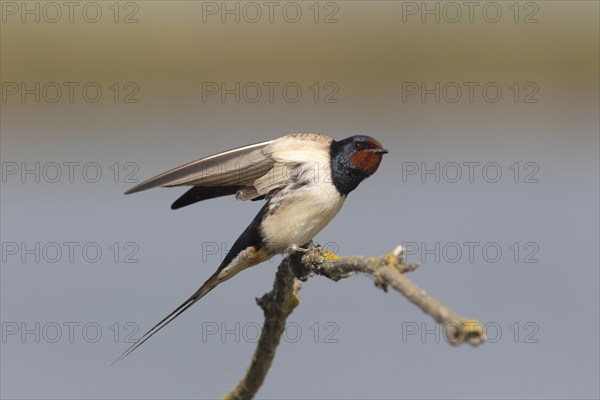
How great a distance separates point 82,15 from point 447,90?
2970mm

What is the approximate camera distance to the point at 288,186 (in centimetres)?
319

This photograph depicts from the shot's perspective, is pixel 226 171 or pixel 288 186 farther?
pixel 288 186

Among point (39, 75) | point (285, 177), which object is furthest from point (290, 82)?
point (285, 177)

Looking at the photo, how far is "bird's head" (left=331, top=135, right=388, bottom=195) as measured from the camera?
3166 millimetres

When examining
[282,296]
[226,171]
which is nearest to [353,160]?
[226,171]

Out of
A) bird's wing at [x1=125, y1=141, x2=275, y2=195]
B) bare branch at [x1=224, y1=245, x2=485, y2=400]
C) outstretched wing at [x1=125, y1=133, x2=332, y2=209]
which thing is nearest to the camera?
bare branch at [x1=224, y1=245, x2=485, y2=400]

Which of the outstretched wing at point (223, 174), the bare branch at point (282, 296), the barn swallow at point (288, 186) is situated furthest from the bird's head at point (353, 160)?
the bare branch at point (282, 296)

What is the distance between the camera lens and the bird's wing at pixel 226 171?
2.95m

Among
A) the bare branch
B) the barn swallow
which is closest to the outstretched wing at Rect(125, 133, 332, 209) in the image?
the barn swallow

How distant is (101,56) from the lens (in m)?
9.39

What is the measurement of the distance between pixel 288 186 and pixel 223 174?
0.22 meters

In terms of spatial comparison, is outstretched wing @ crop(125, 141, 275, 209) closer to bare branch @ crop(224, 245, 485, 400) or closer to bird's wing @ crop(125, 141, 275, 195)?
bird's wing @ crop(125, 141, 275, 195)

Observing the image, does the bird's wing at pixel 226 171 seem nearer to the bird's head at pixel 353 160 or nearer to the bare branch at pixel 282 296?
the bird's head at pixel 353 160

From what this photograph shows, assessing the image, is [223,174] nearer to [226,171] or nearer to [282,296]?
[226,171]
